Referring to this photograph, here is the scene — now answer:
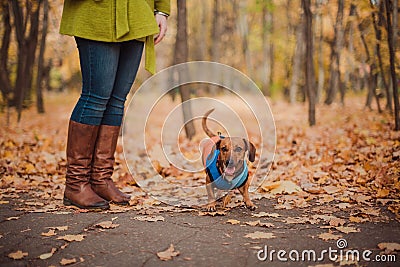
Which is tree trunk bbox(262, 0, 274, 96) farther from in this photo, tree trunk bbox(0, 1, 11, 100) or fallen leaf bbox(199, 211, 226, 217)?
fallen leaf bbox(199, 211, 226, 217)

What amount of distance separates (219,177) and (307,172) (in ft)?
5.65

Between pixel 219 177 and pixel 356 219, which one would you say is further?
pixel 219 177

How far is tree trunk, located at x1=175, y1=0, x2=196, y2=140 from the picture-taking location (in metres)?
7.90

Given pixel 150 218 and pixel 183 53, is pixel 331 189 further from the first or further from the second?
pixel 183 53

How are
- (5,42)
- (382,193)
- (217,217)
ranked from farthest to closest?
(5,42)
(382,193)
(217,217)

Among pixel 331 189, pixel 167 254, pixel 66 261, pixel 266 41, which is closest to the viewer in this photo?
pixel 66 261

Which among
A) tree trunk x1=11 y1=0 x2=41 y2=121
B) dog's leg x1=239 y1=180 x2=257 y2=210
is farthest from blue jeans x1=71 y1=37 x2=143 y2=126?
tree trunk x1=11 y1=0 x2=41 y2=121

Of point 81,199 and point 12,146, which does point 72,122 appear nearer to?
point 81,199

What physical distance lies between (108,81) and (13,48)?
47.1 ft

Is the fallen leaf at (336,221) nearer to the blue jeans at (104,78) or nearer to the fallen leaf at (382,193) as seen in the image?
the fallen leaf at (382,193)

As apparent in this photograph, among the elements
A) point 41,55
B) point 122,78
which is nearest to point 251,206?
point 122,78

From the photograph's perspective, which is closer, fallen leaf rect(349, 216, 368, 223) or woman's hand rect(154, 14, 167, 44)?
fallen leaf rect(349, 216, 368, 223)

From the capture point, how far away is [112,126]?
3.57 meters

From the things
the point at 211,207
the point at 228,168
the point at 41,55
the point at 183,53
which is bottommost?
the point at 211,207
